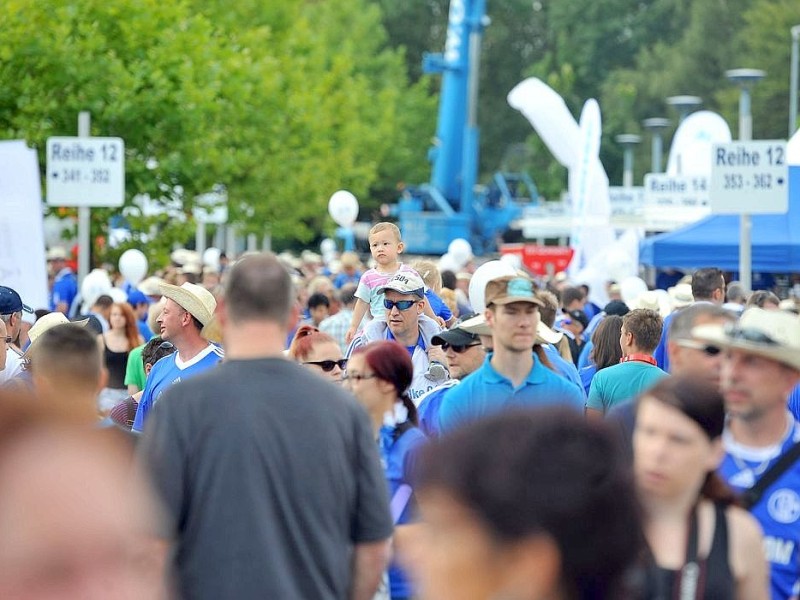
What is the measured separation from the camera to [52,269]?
1179 inches

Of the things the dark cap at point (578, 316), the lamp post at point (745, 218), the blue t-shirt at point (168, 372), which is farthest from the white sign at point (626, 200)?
the blue t-shirt at point (168, 372)

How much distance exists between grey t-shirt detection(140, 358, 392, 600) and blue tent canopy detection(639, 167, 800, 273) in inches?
583

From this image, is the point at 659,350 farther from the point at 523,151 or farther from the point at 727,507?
the point at 523,151

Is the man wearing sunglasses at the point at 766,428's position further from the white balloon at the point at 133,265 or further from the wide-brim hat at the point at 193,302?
the white balloon at the point at 133,265

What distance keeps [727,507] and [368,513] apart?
1.23 meters

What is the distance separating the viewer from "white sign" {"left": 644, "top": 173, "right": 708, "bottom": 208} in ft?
86.4

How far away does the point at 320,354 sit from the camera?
7.26 meters

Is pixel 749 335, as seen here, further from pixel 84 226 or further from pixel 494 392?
pixel 84 226

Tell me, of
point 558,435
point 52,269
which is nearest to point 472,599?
point 558,435

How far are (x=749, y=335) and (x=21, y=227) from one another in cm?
1072

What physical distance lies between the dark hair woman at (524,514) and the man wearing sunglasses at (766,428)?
2.00 m

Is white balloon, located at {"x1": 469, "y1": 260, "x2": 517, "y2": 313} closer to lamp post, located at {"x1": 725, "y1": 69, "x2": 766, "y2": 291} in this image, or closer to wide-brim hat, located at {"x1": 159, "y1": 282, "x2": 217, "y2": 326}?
wide-brim hat, located at {"x1": 159, "y1": 282, "x2": 217, "y2": 326}

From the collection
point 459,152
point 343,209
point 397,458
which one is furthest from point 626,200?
point 397,458

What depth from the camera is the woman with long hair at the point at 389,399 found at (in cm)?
570
